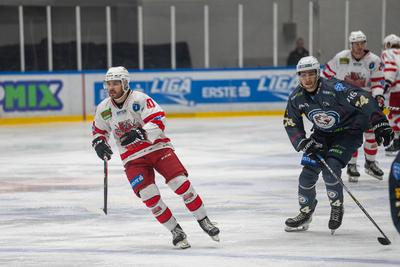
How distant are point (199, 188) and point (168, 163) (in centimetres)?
285

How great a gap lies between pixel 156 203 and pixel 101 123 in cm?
70

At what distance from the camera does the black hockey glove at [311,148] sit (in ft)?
20.7

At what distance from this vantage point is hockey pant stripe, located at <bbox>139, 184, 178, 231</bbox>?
611 centimetres

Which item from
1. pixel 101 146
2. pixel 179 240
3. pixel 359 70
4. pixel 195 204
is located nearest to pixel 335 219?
pixel 195 204

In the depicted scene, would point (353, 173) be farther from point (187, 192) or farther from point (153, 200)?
point (153, 200)

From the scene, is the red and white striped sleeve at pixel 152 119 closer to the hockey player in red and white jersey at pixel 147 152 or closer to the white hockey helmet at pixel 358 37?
the hockey player in red and white jersey at pixel 147 152

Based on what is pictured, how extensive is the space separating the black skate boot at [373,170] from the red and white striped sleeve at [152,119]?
148 inches

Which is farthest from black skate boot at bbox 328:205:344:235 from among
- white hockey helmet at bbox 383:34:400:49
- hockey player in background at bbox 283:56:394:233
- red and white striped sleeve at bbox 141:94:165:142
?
white hockey helmet at bbox 383:34:400:49

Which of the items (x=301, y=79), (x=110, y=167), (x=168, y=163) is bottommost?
(x=110, y=167)

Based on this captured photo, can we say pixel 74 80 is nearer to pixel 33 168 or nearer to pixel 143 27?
pixel 143 27

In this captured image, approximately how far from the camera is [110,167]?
419 inches

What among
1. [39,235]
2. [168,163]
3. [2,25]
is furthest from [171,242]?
[2,25]

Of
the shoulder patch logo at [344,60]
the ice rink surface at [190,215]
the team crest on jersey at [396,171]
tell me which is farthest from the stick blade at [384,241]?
the shoulder patch logo at [344,60]

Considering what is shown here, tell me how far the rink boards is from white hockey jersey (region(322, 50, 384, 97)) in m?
7.55
